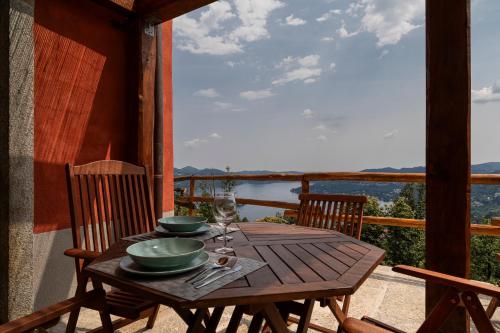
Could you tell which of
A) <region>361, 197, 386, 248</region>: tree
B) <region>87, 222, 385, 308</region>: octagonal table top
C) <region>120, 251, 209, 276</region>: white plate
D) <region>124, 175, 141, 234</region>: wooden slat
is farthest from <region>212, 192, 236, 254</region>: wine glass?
<region>361, 197, 386, 248</region>: tree

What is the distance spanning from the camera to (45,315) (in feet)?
3.05

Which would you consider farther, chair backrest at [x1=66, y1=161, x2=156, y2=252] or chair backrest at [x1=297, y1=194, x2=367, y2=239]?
chair backrest at [x1=297, y1=194, x2=367, y2=239]

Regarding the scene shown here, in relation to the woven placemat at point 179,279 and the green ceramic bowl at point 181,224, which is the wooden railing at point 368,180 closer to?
the green ceramic bowl at point 181,224

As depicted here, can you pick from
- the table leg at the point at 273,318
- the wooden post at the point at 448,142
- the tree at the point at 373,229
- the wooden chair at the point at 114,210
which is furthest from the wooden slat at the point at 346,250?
the tree at the point at 373,229

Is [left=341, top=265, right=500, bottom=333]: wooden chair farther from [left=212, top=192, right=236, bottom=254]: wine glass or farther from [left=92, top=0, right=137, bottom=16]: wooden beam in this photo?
[left=92, top=0, right=137, bottom=16]: wooden beam

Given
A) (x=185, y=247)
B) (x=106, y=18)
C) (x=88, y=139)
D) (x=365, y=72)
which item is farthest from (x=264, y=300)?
(x=365, y=72)

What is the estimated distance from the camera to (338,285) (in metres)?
0.88

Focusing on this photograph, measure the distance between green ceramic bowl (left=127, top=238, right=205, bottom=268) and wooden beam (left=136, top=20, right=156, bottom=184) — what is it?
200 cm

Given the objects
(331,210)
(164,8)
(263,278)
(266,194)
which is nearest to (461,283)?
(263,278)

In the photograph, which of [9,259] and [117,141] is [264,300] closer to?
[9,259]

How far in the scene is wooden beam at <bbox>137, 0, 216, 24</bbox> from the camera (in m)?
2.78

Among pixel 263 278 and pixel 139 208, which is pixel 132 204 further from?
pixel 263 278

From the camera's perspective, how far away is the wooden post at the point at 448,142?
171 centimetres

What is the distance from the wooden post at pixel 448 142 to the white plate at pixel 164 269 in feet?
4.70
